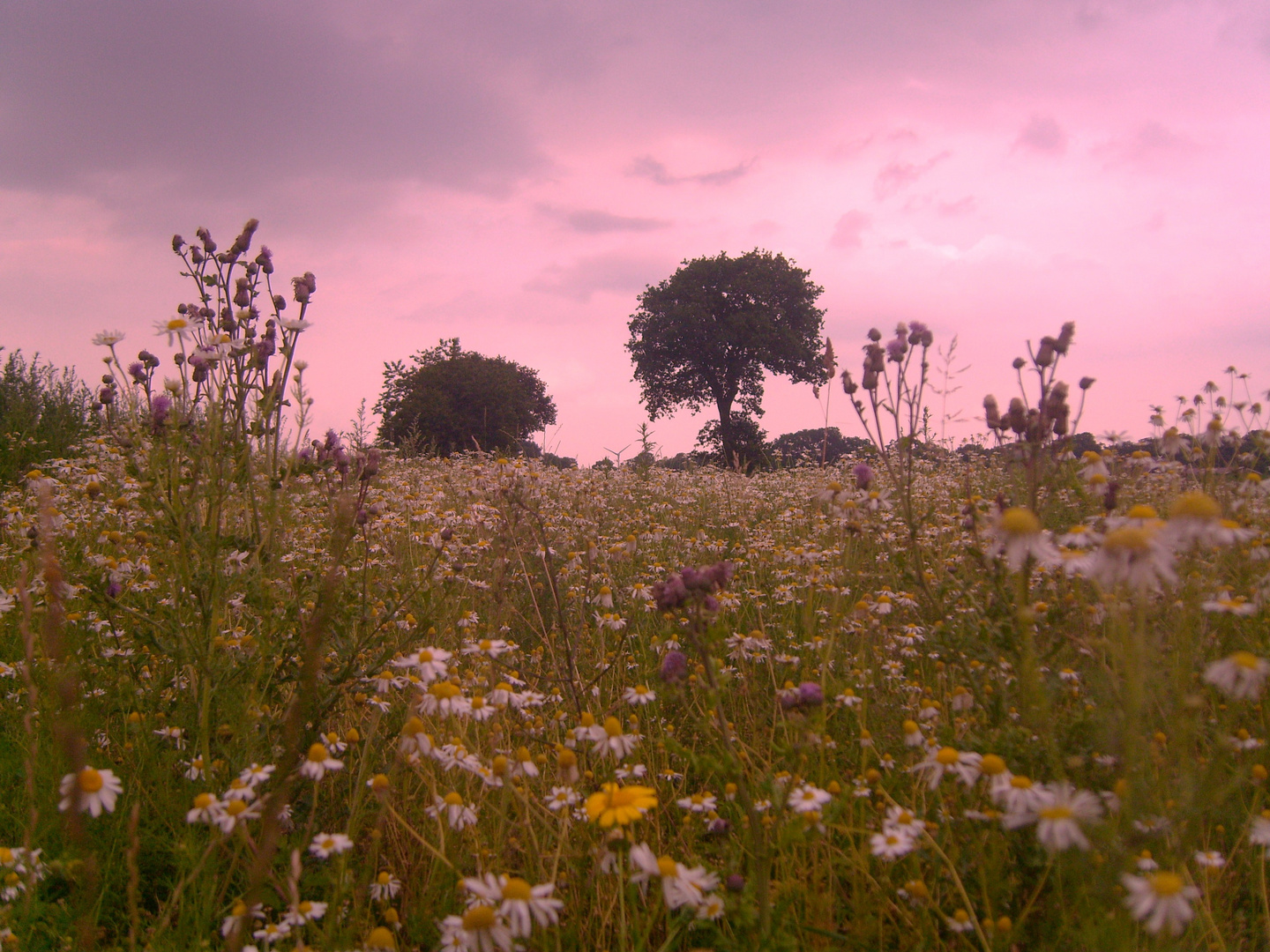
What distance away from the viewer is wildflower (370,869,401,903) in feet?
5.44

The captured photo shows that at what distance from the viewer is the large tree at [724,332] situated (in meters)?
29.8

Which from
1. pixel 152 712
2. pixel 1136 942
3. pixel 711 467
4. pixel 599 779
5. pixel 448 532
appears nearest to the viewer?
pixel 1136 942

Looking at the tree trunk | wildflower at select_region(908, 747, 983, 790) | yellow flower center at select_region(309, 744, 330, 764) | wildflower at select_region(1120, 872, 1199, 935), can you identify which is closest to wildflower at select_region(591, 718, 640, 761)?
wildflower at select_region(908, 747, 983, 790)

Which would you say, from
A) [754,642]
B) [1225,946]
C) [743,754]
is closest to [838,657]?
[754,642]

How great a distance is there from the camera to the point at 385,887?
1752 mm

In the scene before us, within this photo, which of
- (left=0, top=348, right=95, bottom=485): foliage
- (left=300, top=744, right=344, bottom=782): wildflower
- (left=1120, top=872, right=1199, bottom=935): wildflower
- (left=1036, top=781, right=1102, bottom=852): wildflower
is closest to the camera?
(left=1120, top=872, right=1199, bottom=935): wildflower

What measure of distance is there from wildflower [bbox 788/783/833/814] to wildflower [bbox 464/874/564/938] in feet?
1.76

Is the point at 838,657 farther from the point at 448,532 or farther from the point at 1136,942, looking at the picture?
the point at 448,532

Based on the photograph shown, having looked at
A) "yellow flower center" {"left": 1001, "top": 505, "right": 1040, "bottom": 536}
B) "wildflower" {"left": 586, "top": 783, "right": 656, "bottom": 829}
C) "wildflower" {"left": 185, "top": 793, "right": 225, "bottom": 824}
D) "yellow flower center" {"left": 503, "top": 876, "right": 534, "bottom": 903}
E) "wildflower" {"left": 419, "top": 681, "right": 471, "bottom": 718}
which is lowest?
"yellow flower center" {"left": 503, "top": 876, "right": 534, "bottom": 903}

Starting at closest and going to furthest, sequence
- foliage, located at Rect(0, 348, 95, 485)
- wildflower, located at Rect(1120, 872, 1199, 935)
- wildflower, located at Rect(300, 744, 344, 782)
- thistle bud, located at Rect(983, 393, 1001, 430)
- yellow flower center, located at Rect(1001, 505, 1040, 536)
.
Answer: wildflower, located at Rect(1120, 872, 1199, 935), yellow flower center, located at Rect(1001, 505, 1040, 536), wildflower, located at Rect(300, 744, 344, 782), thistle bud, located at Rect(983, 393, 1001, 430), foliage, located at Rect(0, 348, 95, 485)

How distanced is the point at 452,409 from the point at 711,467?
71.1 ft

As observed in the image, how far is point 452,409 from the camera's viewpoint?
29.3 metres

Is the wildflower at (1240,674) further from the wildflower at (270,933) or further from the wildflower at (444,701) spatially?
the wildflower at (270,933)

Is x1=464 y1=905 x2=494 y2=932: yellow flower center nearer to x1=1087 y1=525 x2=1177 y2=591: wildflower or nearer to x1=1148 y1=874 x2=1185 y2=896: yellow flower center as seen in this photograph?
x1=1148 y1=874 x2=1185 y2=896: yellow flower center
